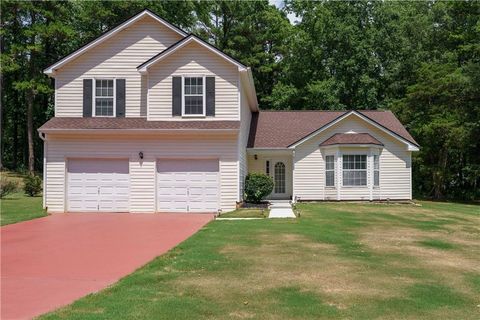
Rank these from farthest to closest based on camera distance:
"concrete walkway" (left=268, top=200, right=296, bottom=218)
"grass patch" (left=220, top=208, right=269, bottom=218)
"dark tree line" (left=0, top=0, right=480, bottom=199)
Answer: "dark tree line" (left=0, top=0, right=480, bottom=199)
"concrete walkway" (left=268, top=200, right=296, bottom=218)
"grass patch" (left=220, top=208, right=269, bottom=218)

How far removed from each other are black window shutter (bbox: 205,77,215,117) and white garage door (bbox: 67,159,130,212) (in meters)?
4.44

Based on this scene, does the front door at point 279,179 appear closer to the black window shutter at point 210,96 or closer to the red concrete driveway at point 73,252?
the black window shutter at point 210,96

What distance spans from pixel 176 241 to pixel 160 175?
851 centimetres

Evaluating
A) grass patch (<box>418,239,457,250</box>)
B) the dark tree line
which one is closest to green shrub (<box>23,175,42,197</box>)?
the dark tree line

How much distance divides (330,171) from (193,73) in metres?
9.24

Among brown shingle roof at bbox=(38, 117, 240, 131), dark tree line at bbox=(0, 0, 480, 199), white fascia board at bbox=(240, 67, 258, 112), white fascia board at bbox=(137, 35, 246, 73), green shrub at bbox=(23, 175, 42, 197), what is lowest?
green shrub at bbox=(23, 175, 42, 197)

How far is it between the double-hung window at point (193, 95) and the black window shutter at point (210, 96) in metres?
0.23

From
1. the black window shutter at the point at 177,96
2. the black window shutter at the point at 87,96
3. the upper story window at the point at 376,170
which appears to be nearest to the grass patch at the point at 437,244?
the black window shutter at the point at 177,96

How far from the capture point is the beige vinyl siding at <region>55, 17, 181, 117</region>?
22391 millimetres

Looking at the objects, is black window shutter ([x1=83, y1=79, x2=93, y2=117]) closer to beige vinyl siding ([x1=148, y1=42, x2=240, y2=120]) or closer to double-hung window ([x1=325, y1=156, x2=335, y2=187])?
beige vinyl siding ([x1=148, y1=42, x2=240, y2=120])

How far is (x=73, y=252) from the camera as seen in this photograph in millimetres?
11664

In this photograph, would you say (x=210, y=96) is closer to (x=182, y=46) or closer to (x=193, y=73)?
(x=193, y=73)

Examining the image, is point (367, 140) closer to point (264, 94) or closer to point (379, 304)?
point (379, 304)

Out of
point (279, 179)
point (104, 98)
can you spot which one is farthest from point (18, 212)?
point (279, 179)
